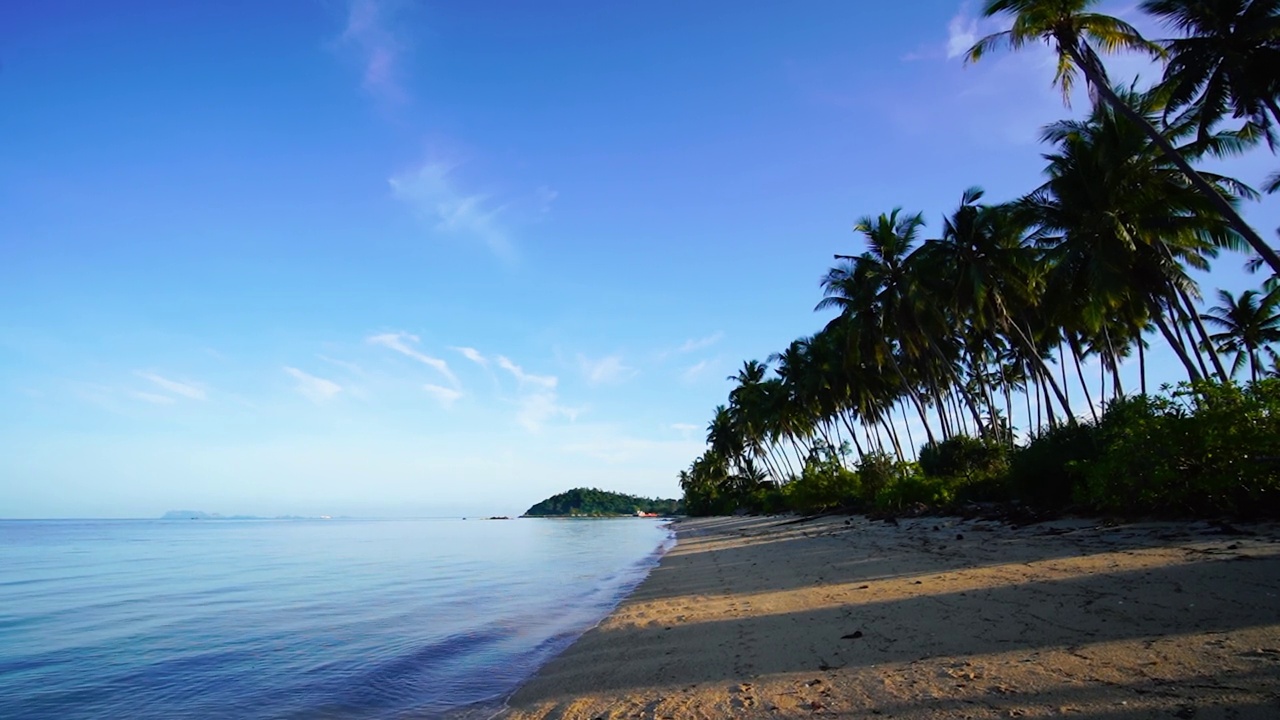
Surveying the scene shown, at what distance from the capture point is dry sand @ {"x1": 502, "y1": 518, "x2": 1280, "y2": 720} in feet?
12.7

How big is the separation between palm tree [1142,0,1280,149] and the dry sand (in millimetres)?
13357

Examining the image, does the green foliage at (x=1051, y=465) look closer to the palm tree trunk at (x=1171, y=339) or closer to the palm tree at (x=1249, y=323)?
the palm tree trunk at (x=1171, y=339)

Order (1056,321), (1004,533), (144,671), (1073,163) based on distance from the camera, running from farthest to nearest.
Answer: (1056,321)
(1073,163)
(1004,533)
(144,671)

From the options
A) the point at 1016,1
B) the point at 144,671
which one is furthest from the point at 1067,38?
Answer: the point at 144,671

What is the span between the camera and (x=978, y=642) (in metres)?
5.23

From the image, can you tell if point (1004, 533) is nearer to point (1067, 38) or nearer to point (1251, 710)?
point (1251, 710)

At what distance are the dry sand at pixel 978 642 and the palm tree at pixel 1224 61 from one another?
13.4 metres

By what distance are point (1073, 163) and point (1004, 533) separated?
45.5ft

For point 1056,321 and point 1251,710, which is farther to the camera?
point 1056,321

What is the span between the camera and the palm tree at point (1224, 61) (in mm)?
15188

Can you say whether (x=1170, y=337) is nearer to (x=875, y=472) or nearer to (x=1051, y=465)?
(x=1051, y=465)

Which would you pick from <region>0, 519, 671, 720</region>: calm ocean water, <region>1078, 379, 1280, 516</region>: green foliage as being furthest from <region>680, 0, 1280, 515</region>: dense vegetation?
<region>0, 519, 671, 720</region>: calm ocean water

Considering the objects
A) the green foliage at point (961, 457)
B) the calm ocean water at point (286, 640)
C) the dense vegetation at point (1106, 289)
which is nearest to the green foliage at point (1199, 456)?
the dense vegetation at point (1106, 289)

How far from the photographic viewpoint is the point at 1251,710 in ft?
10.7
